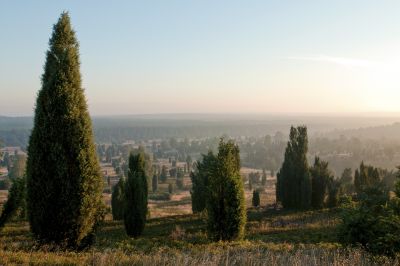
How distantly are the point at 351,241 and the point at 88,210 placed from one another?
9607 mm

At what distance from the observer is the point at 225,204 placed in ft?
68.7

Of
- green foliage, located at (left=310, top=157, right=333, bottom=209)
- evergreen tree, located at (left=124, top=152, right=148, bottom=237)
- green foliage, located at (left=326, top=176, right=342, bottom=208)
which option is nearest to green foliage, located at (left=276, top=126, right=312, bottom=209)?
green foliage, located at (left=310, top=157, right=333, bottom=209)

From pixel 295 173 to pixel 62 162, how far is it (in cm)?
3966

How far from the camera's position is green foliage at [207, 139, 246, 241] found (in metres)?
20.7

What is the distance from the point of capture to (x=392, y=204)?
1136 cm

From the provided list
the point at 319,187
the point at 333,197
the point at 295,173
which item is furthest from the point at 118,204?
the point at 333,197

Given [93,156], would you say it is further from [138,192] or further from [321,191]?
[321,191]

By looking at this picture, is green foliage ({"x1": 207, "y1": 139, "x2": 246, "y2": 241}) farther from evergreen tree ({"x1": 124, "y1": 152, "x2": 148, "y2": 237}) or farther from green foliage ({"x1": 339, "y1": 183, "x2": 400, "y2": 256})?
green foliage ({"x1": 339, "y1": 183, "x2": 400, "y2": 256})

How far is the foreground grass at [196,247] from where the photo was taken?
9.79m

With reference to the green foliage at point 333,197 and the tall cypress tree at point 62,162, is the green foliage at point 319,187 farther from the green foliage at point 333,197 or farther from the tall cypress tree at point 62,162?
the tall cypress tree at point 62,162

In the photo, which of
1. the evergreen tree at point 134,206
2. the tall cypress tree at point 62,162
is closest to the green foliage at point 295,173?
the evergreen tree at point 134,206

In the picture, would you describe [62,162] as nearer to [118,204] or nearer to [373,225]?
[373,225]

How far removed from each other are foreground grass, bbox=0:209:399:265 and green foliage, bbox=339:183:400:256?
1.56 feet

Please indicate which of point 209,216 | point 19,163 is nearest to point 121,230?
point 209,216
